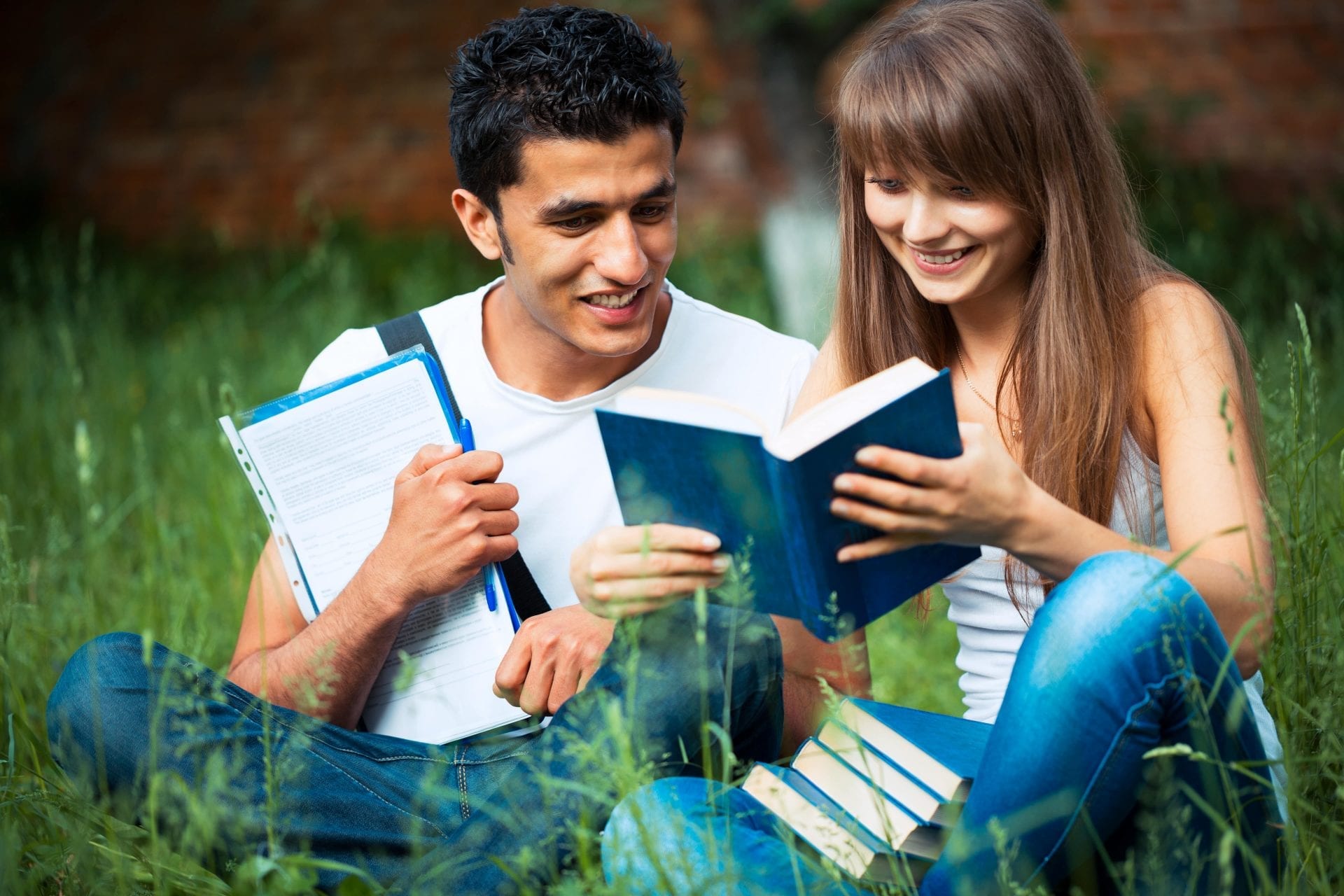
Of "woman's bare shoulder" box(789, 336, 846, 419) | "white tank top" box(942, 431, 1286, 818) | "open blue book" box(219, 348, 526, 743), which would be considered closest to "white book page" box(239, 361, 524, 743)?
"open blue book" box(219, 348, 526, 743)

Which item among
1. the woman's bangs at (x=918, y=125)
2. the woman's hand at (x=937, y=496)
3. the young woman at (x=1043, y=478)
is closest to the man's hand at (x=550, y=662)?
the young woman at (x=1043, y=478)

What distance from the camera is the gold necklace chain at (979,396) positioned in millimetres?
1925

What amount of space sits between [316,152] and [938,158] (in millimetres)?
6182

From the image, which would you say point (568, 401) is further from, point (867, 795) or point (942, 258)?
point (867, 795)

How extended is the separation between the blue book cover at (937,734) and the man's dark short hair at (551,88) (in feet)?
3.36

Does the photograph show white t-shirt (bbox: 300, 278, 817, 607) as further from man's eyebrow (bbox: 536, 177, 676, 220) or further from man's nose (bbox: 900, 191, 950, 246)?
man's nose (bbox: 900, 191, 950, 246)

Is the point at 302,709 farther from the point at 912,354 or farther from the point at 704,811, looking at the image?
the point at 912,354

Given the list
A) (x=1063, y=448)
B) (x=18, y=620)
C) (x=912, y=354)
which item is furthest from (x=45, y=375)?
(x=1063, y=448)

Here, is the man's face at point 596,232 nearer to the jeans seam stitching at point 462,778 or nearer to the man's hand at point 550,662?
the man's hand at point 550,662

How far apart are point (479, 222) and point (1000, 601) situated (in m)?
1.15

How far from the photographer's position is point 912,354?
6.66ft

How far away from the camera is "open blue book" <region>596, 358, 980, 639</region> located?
139cm

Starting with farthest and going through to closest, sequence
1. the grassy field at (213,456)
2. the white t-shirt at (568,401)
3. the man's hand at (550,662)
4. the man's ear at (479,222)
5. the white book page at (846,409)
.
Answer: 1. the man's ear at (479,222)
2. the white t-shirt at (568,401)
3. the man's hand at (550,662)
4. the grassy field at (213,456)
5. the white book page at (846,409)

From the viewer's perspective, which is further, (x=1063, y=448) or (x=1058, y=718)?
(x=1063, y=448)
